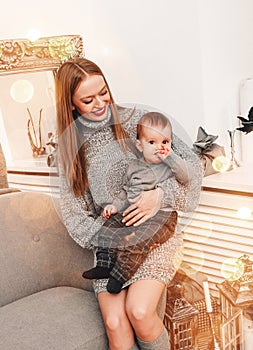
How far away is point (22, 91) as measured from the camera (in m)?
1.94

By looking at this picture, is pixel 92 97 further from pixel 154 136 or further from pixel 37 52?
pixel 37 52

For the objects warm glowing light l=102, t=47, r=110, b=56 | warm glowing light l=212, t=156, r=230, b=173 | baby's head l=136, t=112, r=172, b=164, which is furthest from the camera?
warm glowing light l=102, t=47, r=110, b=56

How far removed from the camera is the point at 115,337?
119 cm

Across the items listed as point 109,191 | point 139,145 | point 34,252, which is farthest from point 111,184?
point 34,252

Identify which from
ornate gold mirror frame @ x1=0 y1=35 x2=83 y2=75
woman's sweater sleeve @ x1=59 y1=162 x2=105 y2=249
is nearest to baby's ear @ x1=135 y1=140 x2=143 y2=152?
woman's sweater sleeve @ x1=59 y1=162 x2=105 y2=249

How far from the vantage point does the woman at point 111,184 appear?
1177 millimetres

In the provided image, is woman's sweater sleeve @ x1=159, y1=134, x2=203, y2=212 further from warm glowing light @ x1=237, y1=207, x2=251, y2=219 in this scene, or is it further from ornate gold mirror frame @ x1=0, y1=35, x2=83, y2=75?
ornate gold mirror frame @ x1=0, y1=35, x2=83, y2=75

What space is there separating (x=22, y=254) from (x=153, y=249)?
43 centimetres

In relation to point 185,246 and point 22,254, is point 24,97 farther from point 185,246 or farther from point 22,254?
point 185,246

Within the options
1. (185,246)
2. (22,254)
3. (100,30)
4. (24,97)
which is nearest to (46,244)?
(22,254)

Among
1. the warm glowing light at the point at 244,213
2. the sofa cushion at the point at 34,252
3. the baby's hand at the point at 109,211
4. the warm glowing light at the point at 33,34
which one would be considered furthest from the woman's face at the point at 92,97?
the warm glowing light at the point at 33,34

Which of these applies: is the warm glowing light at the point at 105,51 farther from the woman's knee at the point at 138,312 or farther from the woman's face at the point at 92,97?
the woman's knee at the point at 138,312

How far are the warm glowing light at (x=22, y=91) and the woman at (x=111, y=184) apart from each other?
0.73 m

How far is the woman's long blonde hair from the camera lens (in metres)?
1.18
